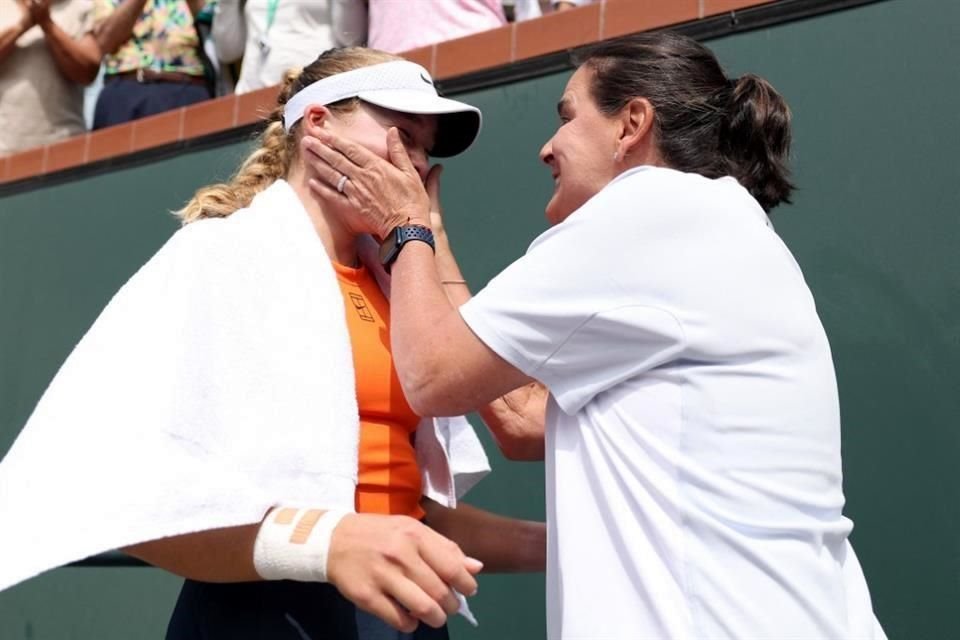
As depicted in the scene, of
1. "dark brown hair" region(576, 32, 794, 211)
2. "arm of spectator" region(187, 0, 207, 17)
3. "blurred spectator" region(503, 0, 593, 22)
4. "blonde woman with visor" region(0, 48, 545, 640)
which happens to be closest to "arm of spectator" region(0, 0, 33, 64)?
"arm of spectator" region(187, 0, 207, 17)

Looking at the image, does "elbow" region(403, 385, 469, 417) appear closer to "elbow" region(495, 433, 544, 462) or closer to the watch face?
the watch face

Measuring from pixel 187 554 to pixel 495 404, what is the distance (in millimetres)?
670

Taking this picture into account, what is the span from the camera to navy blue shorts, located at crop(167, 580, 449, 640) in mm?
1907

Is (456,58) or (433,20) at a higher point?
(433,20)

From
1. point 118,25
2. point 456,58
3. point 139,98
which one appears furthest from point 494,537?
point 118,25

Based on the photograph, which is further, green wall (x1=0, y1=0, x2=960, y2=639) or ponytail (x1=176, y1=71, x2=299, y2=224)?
green wall (x1=0, y1=0, x2=960, y2=639)

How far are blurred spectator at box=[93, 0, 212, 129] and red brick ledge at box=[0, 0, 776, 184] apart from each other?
181mm

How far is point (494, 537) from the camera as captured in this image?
7.54 feet

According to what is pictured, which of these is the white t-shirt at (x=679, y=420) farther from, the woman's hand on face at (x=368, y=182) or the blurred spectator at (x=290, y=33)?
the blurred spectator at (x=290, y=33)

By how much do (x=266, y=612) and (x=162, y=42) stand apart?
3.05 meters

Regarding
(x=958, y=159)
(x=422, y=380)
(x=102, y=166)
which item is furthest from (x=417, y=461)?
(x=102, y=166)

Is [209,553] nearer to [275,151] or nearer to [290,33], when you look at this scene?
[275,151]

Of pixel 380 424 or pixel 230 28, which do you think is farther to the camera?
pixel 230 28

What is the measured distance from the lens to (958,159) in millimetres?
2799
